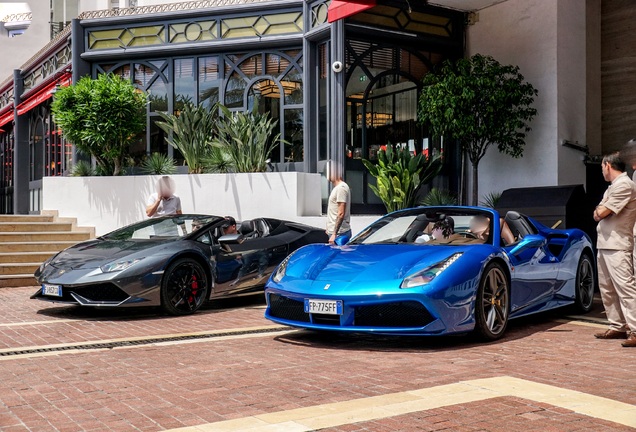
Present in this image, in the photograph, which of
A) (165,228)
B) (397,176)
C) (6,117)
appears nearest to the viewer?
(165,228)

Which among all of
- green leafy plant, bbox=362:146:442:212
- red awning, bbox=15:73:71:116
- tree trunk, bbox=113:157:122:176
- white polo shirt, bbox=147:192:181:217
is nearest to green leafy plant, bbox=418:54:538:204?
green leafy plant, bbox=362:146:442:212

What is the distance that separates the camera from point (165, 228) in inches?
370

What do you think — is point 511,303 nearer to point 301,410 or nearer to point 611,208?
point 611,208

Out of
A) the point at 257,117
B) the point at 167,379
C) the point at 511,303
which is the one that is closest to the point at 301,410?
the point at 167,379

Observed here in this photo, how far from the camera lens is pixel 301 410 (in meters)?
4.27

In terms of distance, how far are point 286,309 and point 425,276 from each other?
1.32 meters

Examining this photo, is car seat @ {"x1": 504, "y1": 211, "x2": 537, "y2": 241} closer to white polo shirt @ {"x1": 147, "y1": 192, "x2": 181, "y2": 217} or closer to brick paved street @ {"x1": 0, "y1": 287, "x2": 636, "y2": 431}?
brick paved street @ {"x1": 0, "y1": 287, "x2": 636, "y2": 431}

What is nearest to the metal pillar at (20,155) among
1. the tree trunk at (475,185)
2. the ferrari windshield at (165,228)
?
the tree trunk at (475,185)

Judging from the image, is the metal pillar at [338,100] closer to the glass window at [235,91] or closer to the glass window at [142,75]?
the glass window at [235,91]

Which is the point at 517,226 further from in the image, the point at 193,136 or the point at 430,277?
the point at 193,136

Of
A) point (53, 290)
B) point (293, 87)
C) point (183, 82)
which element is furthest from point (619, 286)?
point (183, 82)

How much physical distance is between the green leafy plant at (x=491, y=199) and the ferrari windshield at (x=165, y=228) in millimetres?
7144

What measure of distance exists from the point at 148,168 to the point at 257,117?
110 inches

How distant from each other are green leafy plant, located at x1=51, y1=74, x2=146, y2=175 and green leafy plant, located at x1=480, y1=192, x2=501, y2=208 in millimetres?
7838
